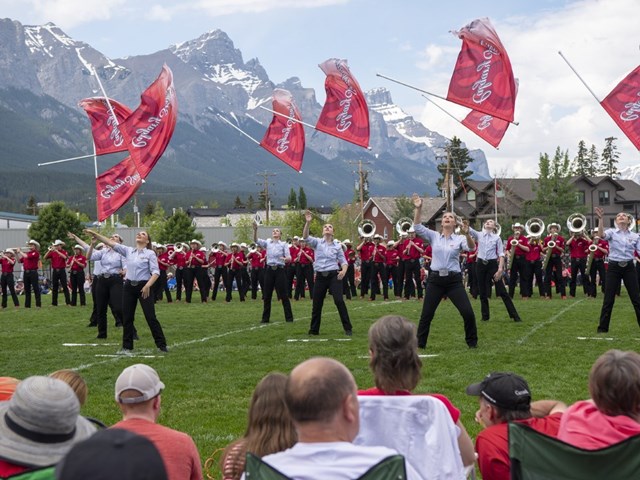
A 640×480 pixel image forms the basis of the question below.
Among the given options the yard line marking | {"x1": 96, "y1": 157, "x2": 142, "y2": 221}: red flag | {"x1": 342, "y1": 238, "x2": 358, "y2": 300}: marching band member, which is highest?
{"x1": 96, "y1": 157, "x2": 142, "y2": 221}: red flag

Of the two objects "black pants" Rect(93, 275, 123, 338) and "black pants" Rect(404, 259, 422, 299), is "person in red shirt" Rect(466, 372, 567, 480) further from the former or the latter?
"black pants" Rect(404, 259, 422, 299)

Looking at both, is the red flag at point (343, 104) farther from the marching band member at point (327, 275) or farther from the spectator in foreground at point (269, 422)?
the spectator in foreground at point (269, 422)

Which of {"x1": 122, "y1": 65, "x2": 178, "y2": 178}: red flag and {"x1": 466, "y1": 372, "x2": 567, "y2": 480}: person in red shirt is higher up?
{"x1": 122, "y1": 65, "x2": 178, "y2": 178}: red flag

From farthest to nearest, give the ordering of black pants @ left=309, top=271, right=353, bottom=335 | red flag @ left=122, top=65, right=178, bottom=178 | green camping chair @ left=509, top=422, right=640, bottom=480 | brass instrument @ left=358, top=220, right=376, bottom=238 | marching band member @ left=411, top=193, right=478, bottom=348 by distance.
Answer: brass instrument @ left=358, top=220, right=376, bottom=238
red flag @ left=122, top=65, right=178, bottom=178
black pants @ left=309, top=271, right=353, bottom=335
marching band member @ left=411, top=193, right=478, bottom=348
green camping chair @ left=509, top=422, right=640, bottom=480

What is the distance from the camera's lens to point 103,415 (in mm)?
8070

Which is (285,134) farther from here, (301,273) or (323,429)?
(323,429)

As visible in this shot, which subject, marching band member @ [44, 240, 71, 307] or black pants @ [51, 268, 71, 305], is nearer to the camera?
black pants @ [51, 268, 71, 305]

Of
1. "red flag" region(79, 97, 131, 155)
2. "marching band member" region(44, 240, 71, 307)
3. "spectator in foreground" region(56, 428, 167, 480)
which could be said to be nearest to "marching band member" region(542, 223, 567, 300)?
"red flag" region(79, 97, 131, 155)

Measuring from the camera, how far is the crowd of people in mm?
2818

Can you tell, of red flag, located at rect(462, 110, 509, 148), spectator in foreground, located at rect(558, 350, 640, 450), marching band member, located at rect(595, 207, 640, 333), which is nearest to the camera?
spectator in foreground, located at rect(558, 350, 640, 450)

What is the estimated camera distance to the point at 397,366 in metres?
4.11

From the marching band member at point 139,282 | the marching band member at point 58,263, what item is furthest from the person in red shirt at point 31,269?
the marching band member at point 139,282

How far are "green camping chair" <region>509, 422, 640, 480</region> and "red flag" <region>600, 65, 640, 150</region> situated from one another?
12.4 meters

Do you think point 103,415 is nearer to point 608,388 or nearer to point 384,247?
point 608,388
